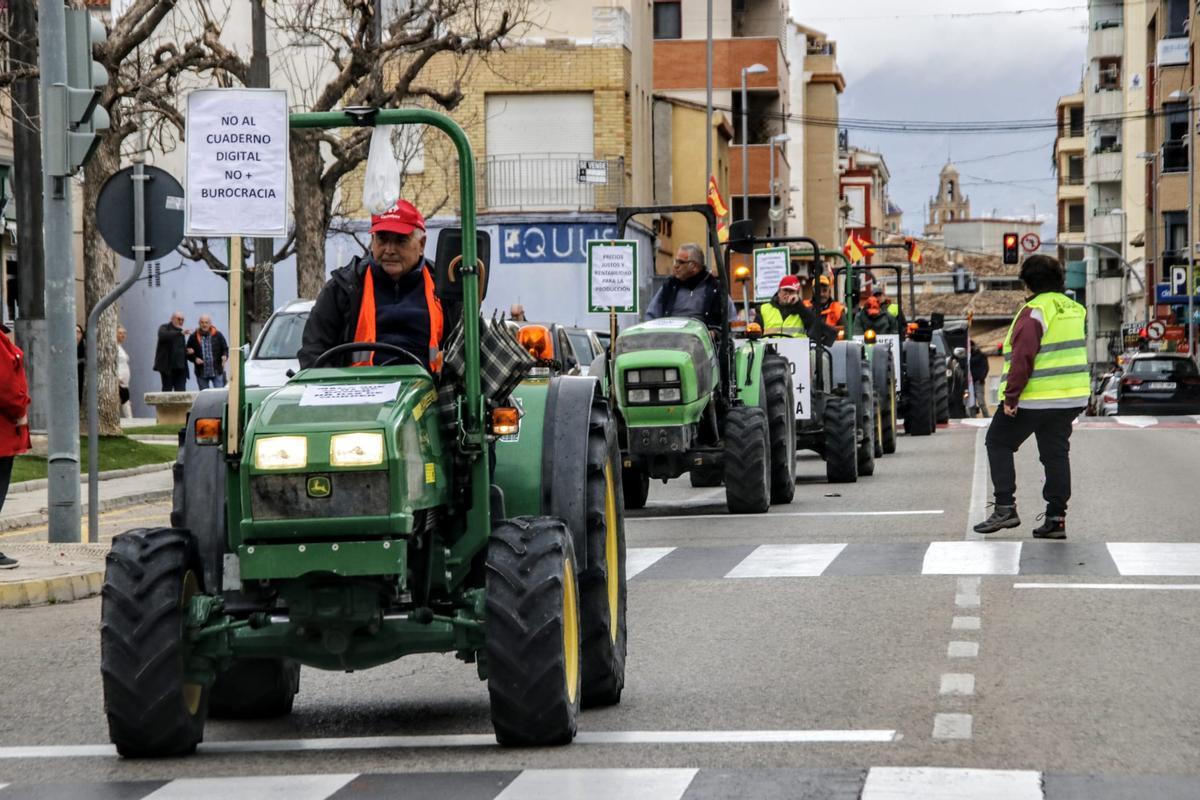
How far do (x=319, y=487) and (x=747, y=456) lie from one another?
10.9m

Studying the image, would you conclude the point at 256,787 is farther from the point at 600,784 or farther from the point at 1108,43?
the point at 1108,43

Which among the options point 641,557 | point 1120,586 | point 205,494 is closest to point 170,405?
point 641,557

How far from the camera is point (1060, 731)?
7848mm

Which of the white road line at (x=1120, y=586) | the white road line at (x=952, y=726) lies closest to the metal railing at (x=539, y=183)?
the white road line at (x=1120, y=586)

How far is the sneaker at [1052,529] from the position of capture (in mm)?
15234

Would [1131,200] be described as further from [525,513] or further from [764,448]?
[525,513]

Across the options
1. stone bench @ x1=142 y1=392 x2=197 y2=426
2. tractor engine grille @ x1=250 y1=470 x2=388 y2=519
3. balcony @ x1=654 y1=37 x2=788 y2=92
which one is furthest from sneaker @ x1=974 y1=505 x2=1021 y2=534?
balcony @ x1=654 y1=37 x2=788 y2=92

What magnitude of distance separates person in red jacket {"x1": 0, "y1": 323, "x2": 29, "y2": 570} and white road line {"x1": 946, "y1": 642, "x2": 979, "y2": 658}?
6.79 metres

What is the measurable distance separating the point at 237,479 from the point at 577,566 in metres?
1.43

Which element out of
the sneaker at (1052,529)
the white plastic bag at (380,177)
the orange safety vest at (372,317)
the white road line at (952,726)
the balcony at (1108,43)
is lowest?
the sneaker at (1052,529)

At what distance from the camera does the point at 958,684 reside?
896 cm

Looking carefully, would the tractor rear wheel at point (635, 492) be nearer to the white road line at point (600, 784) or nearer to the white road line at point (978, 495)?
the white road line at point (978, 495)

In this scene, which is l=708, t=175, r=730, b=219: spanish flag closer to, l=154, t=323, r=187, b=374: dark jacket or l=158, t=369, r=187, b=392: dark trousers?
l=154, t=323, r=187, b=374: dark jacket

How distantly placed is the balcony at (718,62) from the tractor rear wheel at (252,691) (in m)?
68.2
